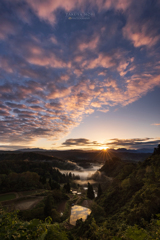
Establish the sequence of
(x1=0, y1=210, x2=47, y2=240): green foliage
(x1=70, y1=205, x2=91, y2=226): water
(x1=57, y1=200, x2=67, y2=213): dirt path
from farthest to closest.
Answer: (x1=57, y1=200, x2=67, y2=213): dirt path
(x1=70, y1=205, x2=91, y2=226): water
(x1=0, y1=210, x2=47, y2=240): green foliage

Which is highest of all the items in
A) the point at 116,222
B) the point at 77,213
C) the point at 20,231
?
the point at 20,231

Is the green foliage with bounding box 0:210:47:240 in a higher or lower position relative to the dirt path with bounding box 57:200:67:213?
higher

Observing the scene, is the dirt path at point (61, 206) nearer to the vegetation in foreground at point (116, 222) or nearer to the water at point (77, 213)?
the water at point (77, 213)

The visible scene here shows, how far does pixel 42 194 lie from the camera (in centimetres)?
6794

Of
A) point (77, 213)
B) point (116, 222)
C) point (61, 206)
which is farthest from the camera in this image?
point (61, 206)

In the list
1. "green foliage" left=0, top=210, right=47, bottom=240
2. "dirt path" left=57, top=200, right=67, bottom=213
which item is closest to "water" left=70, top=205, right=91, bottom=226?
"dirt path" left=57, top=200, right=67, bottom=213

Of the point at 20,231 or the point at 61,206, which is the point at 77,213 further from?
the point at 20,231

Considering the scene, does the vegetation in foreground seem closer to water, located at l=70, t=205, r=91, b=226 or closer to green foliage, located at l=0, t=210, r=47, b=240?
green foliage, located at l=0, t=210, r=47, b=240

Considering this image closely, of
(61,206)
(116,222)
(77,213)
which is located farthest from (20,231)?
(61,206)

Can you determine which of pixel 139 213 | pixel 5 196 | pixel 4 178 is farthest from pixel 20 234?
pixel 4 178

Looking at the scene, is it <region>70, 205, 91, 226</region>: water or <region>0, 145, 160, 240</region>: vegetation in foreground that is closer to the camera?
<region>0, 145, 160, 240</region>: vegetation in foreground

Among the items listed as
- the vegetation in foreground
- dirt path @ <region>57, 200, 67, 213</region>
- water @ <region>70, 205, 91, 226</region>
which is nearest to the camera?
the vegetation in foreground

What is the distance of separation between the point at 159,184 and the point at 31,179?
Answer: 8242 cm

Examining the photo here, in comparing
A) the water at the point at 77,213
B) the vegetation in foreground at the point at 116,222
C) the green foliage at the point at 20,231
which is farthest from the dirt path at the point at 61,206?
the green foliage at the point at 20,231
